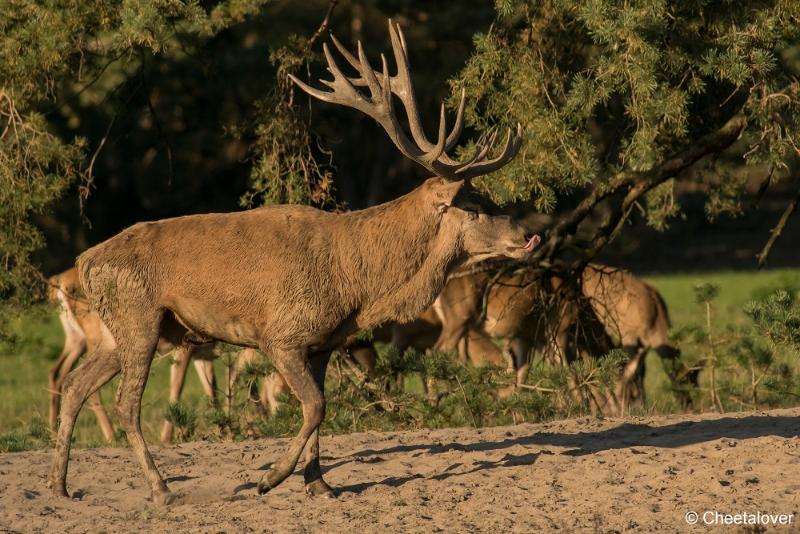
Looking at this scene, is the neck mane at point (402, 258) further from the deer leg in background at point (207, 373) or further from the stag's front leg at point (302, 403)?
the deer leg in background at point (207, 373)

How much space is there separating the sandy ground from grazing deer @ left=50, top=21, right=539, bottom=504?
32cm

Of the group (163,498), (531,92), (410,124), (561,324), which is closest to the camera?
(163,498)

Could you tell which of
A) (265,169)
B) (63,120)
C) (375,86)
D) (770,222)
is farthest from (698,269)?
(375,86)

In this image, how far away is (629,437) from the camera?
944 cm

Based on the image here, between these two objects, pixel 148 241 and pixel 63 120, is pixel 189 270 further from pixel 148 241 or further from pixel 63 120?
pixel 63 120

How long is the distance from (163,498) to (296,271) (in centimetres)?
161

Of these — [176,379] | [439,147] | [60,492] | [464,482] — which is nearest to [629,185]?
[439,147]

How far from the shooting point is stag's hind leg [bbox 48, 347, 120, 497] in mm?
8508

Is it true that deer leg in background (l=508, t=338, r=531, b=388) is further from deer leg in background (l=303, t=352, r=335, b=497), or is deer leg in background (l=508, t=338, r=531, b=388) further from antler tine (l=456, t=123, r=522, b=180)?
deer leg in background (l=303, t=352, r=335, b=497)

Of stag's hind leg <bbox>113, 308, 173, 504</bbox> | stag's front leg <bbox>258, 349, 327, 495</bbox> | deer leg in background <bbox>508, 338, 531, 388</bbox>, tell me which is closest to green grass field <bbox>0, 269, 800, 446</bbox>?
deer leg in background <bbox>508, 338, 531, 388</bbox>

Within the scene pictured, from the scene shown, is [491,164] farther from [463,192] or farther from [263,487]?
[263,487]

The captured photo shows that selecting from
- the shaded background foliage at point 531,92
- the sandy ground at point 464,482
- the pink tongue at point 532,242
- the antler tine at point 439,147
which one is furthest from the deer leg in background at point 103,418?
the pink tongue at point 532,242

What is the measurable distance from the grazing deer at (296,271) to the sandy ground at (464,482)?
32 centimetres

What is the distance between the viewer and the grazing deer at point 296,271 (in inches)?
324
